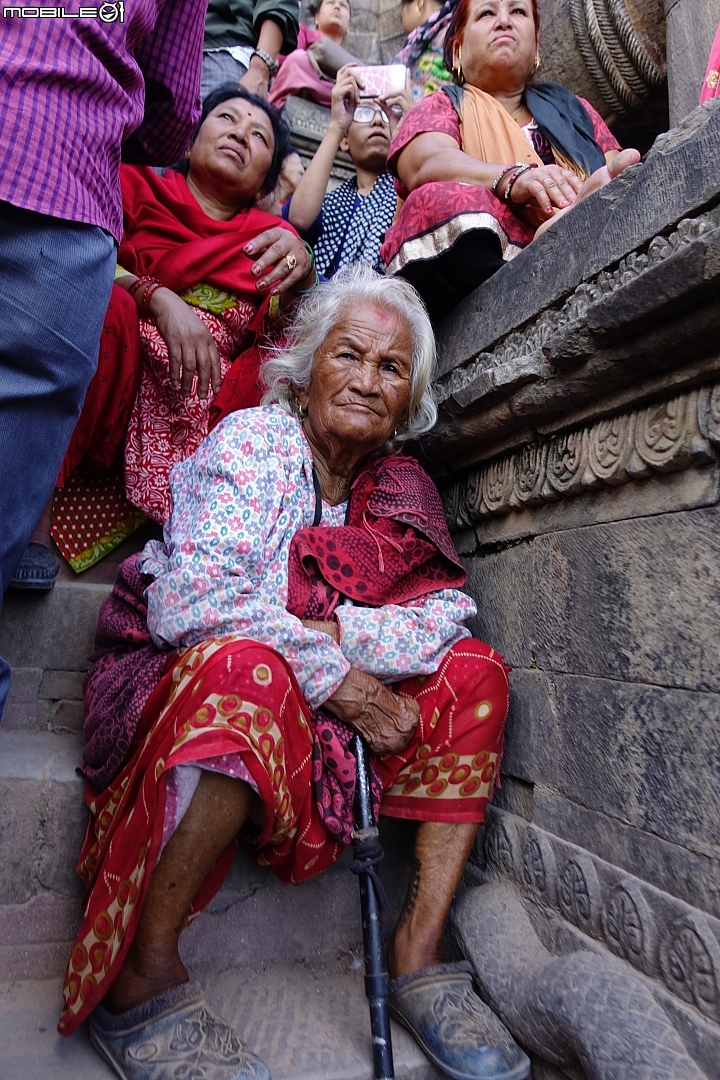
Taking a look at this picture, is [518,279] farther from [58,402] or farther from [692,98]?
[692,98]

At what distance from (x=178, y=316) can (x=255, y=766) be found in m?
1.42

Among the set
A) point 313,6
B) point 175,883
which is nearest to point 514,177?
point 175,883

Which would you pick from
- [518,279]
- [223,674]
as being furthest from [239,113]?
[223,674]

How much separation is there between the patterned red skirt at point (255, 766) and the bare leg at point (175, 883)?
0.04 meters

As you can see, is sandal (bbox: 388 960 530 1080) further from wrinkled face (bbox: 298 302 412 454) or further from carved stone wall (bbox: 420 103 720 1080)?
wrinkled face (bbox: 298 302 412 454)

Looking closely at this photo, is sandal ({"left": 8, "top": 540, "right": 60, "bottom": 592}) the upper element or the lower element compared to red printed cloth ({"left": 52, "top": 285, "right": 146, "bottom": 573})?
lower

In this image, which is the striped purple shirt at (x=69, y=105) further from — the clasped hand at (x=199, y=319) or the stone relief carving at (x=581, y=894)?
Result: the stone relief carving at (x=581, y=894)

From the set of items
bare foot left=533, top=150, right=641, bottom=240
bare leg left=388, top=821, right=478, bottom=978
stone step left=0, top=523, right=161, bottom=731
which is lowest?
bare leg left=388, top=821, right=478, bottom=978

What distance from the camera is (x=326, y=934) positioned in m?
1.79

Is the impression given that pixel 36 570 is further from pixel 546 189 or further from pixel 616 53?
pixel 616 53

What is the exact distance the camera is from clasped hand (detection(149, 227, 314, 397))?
2242 millimetres

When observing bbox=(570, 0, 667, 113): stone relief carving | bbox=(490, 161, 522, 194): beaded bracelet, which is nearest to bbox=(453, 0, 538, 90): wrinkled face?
bbox=(490, 161, 522, 194): beaded bracelet

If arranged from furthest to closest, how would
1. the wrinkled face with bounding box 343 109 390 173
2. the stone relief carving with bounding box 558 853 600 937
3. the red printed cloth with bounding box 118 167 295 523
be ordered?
the wrinkled face with bounding box 343 109 390 173 < the red printed cloth with bounding box 118 167 295 523 < the stone relief carving with bounding box 558 853 600 937

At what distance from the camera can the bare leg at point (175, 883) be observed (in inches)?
52.7
